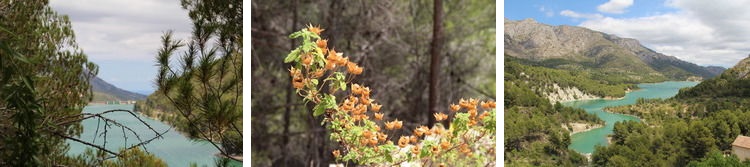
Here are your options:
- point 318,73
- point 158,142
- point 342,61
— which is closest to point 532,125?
point 342,61

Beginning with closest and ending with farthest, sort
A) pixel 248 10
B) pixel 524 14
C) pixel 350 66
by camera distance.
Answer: pixel 248 10, pixel 350 66, pixel 524 14

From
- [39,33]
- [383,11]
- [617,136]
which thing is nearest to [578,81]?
[617,136]

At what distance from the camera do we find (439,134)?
11.8 ft

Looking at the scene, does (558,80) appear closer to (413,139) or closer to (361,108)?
(413,139)

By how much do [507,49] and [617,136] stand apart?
2.62ft

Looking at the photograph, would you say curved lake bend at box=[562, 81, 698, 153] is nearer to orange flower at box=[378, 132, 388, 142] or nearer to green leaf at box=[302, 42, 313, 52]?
orange flower at box=[378, 132, 388, 142]

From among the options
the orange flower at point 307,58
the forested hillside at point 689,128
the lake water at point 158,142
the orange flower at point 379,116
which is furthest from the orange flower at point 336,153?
the forested hillside at point 689,128

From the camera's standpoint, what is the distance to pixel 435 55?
11.7 ft

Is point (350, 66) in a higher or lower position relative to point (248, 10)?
lower

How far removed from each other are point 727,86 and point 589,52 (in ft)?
2.49

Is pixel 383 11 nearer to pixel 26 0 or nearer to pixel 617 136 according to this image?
pixel 617 136

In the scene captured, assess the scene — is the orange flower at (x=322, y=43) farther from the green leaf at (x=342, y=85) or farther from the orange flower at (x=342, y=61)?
the green leaf at (x=342, y=85)

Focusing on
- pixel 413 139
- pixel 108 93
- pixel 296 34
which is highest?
pixel 296 34

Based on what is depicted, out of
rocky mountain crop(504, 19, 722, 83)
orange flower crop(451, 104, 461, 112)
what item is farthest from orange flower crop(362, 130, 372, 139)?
rocky mountain crop(504, 19, 722, 83)
